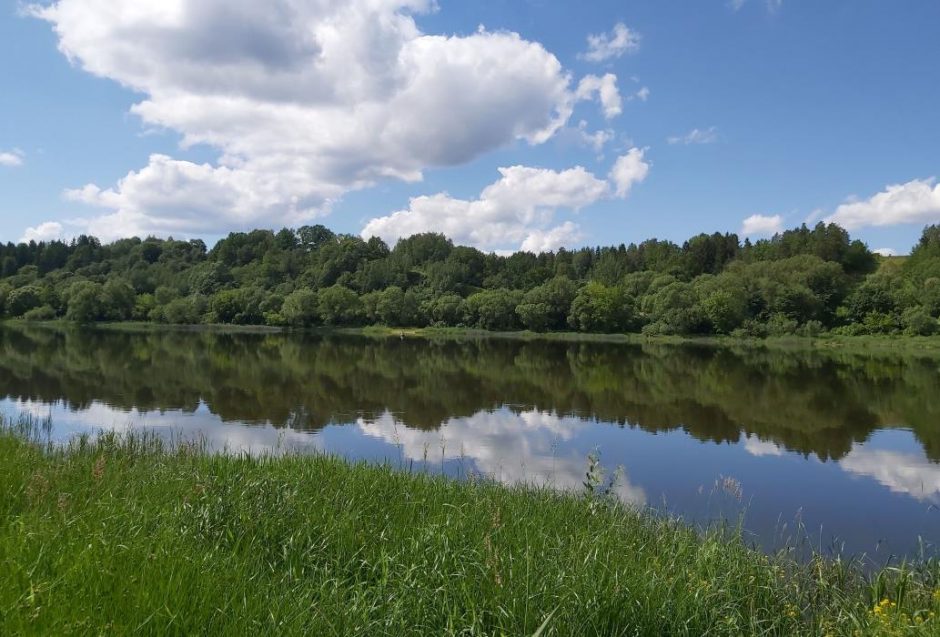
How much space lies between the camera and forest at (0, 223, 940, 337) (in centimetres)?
8388

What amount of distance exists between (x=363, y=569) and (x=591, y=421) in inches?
727

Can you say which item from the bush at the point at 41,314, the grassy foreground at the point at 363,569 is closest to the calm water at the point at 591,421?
the grassy foreground at the point at 363,569

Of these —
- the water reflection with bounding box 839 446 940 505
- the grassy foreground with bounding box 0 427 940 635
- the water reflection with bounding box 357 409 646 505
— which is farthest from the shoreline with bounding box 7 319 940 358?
the grassy foreground with bounding box 0 427 940 635

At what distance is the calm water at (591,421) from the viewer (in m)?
13.7

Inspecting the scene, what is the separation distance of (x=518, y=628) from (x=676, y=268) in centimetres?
11498

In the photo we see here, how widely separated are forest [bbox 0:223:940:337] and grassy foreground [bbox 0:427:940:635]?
3149 inches

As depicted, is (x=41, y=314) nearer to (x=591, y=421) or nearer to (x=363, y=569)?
(x=591, y=421)

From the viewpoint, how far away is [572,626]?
174 inches

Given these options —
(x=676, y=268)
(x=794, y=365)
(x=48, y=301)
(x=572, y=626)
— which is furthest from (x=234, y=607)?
(x=48, y=301)

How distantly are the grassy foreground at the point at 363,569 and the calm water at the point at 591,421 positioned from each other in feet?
9.97

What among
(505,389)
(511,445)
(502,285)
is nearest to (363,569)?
(511,445)

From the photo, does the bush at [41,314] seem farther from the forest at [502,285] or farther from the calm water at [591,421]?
the calm water at [591,421]

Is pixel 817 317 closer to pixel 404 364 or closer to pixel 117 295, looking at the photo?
pixel 404 364

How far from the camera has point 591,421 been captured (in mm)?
23516
